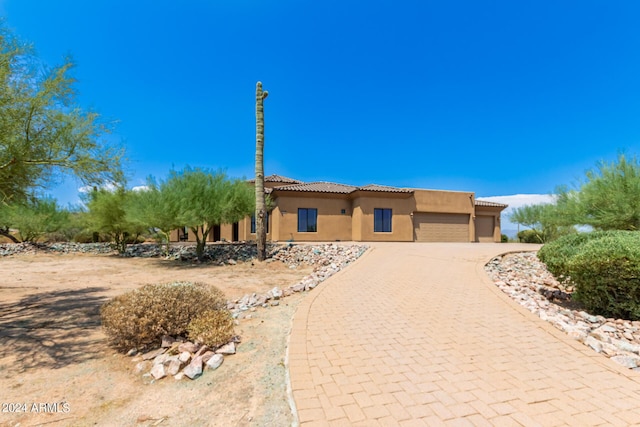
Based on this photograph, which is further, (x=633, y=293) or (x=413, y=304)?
A: (x=413, y=304)

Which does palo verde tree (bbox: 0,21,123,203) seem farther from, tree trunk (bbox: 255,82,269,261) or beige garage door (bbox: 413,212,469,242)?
beige garage door (bbox: 413,212,469,242)

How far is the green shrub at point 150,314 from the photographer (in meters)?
4.91

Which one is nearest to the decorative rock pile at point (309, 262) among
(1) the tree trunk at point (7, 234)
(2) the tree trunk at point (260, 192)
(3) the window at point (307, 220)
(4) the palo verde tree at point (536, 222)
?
(2) the tree trunk at point (260, 192)

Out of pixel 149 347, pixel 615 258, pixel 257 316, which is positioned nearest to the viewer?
pixel 149 347

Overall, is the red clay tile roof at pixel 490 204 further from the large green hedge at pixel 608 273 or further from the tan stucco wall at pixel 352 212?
the large green hedge at pixel 608 273

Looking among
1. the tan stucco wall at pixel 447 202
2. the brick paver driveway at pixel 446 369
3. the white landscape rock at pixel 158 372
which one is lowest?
the white landscape rock at pixel 158 372

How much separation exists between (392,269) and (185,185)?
1212 cm

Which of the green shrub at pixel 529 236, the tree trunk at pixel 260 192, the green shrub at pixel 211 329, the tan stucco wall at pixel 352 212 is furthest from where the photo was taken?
the green shrub at pixel 529 236

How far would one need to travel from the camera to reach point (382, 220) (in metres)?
23.7

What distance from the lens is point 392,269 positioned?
1075 cm

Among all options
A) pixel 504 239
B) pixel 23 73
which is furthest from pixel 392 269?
pixel 504 239

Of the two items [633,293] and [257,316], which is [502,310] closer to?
[633,293]

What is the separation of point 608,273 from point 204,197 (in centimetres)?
1622

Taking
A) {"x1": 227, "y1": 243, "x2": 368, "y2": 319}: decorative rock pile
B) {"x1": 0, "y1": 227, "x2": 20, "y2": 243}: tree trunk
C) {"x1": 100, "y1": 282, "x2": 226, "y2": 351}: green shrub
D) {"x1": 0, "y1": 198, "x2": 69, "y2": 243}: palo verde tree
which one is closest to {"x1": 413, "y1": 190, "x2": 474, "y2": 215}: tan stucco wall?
{"x1": 227, "y1": 243, "x2": 368, "y2": 319}: decorative rock pile
